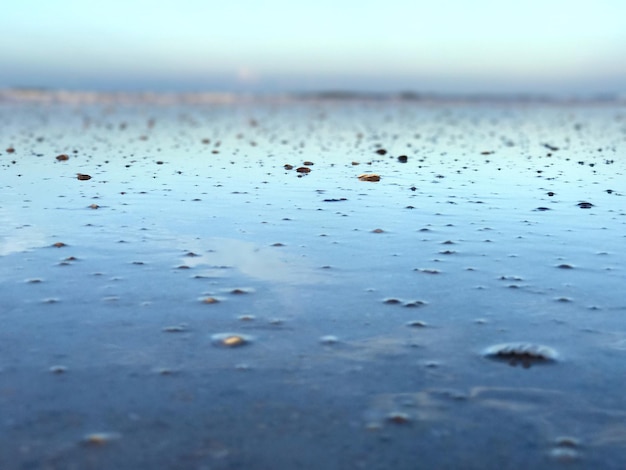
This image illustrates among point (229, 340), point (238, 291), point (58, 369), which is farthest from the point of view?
point (238, 291)

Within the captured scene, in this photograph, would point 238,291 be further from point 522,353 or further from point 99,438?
point 99,438

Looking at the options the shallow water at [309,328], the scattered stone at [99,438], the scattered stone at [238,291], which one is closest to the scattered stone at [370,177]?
the shallow water at [309,328]

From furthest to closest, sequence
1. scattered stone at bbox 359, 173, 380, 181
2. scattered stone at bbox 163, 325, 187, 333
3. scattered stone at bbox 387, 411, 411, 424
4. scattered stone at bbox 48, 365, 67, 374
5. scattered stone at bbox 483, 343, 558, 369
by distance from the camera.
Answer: scattered stone at bbox 359, 173, 380, 181, scattered stone at bbox 163, 325, 187, 333, scattered stone at bbox 483, 343, 558, 369, scattered stone at bbox 48, 365, 67, 374, scattered stone at bbox 387, 411, 411, 424

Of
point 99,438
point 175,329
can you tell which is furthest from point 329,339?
point 99,438

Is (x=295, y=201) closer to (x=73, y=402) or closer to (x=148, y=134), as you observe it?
(x=73, y=402)

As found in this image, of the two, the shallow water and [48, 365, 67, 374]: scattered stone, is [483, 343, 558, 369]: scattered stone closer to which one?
the shallow water

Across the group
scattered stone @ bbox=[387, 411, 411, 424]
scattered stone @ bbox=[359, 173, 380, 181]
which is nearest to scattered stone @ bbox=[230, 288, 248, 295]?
scattered stone @ bbox=[387, 411, 411, 424]

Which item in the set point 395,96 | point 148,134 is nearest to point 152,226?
point 148,134

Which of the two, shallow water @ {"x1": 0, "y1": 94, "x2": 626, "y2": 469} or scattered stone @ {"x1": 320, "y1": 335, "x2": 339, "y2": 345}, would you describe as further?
scattered stone @ {"x1": 320, "y1": 335, "x2": 339, "y2": 345}
